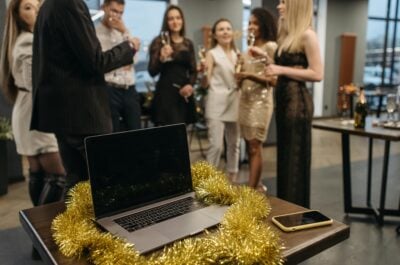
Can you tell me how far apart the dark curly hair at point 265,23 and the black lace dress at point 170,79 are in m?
0.57

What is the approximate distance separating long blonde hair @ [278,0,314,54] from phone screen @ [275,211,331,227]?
131 centimetres

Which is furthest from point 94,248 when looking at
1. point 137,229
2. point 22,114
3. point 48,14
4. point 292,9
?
point 292,9

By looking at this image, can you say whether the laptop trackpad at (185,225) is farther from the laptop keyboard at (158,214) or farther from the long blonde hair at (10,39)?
the long blonde hair at (10,39)

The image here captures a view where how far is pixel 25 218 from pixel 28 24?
1.29 metres

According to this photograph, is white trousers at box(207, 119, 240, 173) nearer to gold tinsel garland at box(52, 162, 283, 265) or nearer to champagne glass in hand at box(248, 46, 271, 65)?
champagne glass in hand at box(248, 46, 271, 65)

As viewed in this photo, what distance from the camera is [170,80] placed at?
9.66 ft

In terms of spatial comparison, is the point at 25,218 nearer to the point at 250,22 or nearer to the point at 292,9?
the point at 292,9

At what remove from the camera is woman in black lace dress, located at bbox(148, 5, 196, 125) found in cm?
288

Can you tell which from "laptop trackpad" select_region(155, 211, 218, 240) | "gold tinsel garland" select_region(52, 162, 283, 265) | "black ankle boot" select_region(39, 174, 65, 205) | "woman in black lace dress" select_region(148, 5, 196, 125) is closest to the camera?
"gold tinsel garland" select_region(52, 162, 283, 265)

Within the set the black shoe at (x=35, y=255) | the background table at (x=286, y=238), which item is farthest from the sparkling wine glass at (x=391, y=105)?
the black shoe at (x=35, y=255)

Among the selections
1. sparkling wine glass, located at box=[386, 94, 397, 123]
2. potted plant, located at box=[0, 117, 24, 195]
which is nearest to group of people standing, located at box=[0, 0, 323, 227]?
sparkling wine glass, located at box=[386, 94, 397, 123]

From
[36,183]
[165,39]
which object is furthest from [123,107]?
[36,183]

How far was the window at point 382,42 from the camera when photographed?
881 cm

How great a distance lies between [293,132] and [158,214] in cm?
139
